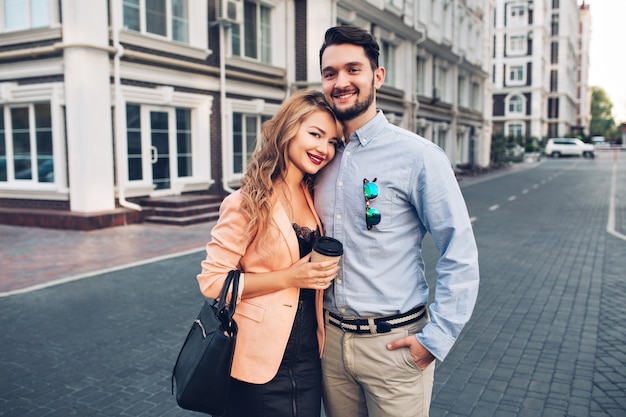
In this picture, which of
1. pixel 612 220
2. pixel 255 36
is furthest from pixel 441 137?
pixel 612 220

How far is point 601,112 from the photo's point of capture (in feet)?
448

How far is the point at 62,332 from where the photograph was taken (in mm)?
5543

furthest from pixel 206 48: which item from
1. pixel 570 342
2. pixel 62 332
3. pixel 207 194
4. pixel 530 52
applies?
pixel 530 52

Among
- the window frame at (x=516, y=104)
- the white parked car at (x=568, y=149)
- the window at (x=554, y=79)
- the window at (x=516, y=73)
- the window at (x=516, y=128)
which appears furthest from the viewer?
the window at (x=554, y=79)

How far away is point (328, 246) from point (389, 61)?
81.9 ft

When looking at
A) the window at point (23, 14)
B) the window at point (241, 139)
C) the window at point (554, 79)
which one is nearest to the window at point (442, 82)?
the window at point (241, 139)

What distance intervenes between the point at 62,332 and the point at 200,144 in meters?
10.2

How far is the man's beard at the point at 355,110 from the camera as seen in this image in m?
2.14

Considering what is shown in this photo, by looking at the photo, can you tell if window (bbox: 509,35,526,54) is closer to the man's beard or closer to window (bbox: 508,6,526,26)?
window (bbox: 508,6,526,26)

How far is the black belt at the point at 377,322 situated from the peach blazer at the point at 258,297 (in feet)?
0.69

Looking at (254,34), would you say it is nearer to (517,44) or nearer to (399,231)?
(399,231)

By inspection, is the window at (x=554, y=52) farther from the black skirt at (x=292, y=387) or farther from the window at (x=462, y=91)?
the black skirt at (x=292, y=387)

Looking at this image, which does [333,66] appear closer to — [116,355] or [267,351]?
[267,351]

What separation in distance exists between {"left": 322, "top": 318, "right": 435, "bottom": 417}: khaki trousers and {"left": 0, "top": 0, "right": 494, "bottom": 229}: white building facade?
10816 mm
